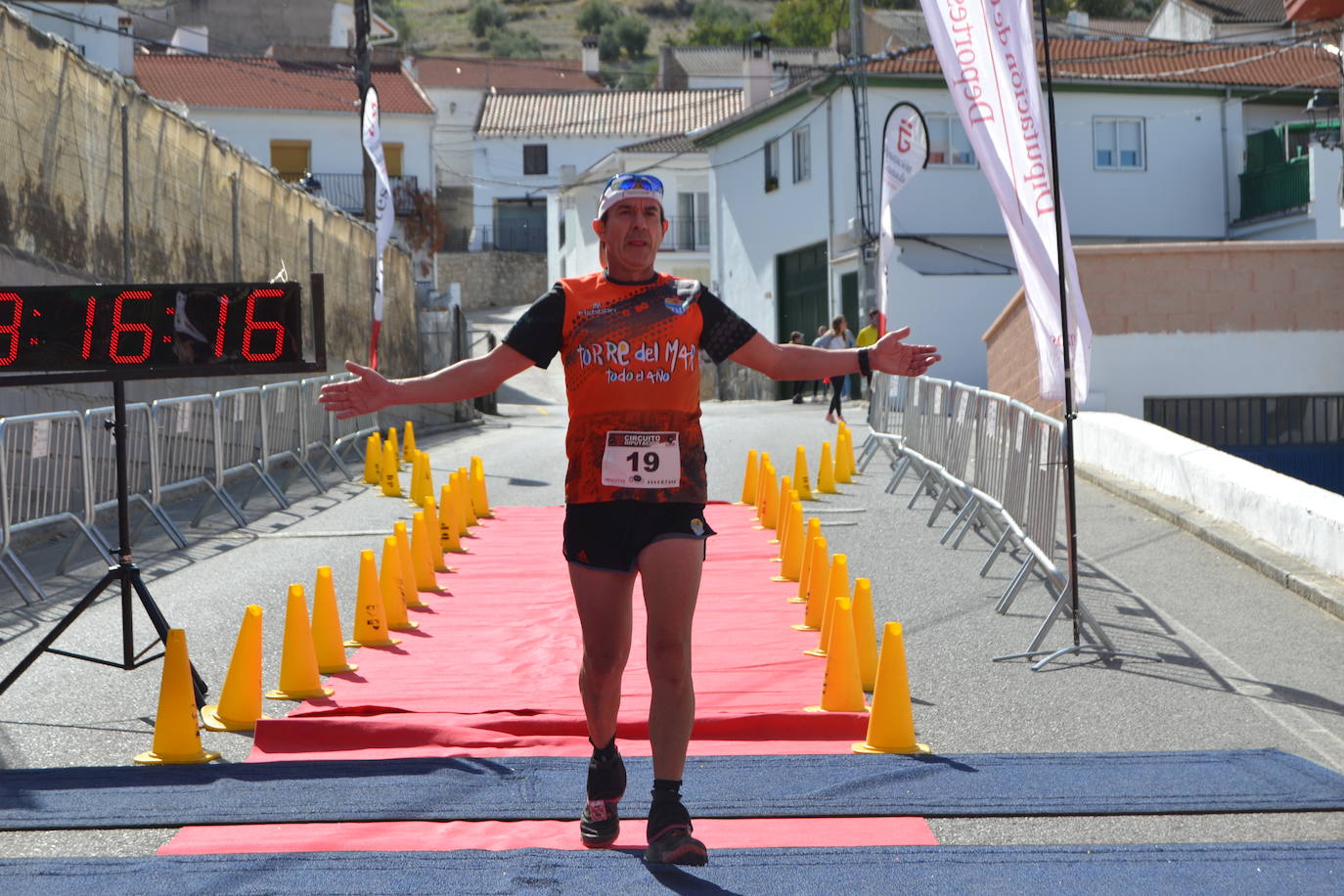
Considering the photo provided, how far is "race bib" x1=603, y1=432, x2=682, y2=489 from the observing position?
5.00 metres

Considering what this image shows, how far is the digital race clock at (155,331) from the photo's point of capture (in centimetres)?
749

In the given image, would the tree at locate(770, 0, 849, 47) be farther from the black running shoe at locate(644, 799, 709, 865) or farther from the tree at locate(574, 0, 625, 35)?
the black running shoe at locate(644, 799, 709, 865)

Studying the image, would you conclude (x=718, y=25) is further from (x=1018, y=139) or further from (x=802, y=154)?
(x=1018, y=139)

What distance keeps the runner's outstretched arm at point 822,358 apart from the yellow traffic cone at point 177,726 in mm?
2821

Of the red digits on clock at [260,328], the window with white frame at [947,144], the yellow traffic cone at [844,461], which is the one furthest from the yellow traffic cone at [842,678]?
the window with white frame at [947,144]

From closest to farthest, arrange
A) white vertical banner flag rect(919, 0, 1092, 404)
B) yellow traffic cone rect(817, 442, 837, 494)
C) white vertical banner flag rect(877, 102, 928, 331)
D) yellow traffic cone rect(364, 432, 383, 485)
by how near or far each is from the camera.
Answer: white vertical banner flag rect(919, 0, 1092, 404) → yellow traffic cone rect(817, 442, 837, 494) → yellow traffic cone rect(364, 432, 383, 485) → white vertical banner flag rect(877, 102, 928, 331)

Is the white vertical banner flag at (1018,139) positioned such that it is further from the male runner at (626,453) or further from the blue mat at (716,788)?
the male runner at (626,453)

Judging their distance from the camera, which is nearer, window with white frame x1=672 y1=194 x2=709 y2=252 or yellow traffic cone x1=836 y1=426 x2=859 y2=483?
yellow traffic cone x1=836 y1=426 x2=859 y2=483

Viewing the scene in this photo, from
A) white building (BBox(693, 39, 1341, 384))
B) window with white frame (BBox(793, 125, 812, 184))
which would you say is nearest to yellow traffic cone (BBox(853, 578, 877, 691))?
white building (BBox(693, 39, 1341, 384))

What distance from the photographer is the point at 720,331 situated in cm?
533

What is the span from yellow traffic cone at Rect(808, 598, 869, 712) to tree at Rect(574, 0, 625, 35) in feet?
422

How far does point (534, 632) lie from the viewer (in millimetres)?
9484

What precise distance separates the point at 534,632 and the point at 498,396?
3331 cm

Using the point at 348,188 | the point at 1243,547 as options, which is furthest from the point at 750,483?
the point at 348,188
